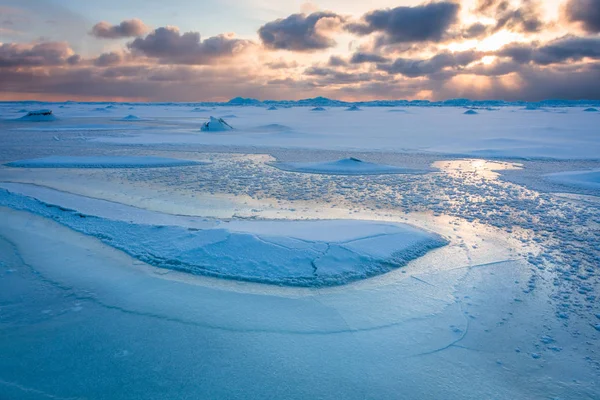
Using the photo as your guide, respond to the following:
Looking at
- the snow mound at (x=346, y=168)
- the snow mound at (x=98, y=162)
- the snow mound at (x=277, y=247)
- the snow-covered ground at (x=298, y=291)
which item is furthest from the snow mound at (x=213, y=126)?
the snow mound at (x=277, y=247)

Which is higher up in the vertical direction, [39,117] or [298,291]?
[39,117]

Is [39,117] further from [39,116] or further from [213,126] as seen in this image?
[213,126]

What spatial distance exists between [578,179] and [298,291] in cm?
670

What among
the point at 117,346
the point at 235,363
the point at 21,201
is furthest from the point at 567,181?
the point at 21,201

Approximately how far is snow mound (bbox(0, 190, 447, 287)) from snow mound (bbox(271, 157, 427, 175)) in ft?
12.2

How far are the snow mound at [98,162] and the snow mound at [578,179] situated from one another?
7.38m

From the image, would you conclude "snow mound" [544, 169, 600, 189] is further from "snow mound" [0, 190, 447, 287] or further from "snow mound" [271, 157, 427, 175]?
"snow mound" [0, 190, 447, 287]

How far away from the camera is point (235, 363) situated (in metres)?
2.28

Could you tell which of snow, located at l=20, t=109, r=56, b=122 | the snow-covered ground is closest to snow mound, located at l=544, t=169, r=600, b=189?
the snow-covered ground

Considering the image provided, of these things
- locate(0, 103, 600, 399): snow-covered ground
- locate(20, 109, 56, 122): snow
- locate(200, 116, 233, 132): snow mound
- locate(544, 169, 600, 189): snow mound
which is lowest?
locate(0, 103, 600, 399): snow-covered ground

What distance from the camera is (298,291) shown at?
317cm

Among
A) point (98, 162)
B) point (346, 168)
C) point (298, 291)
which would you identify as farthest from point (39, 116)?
point (298, 291)

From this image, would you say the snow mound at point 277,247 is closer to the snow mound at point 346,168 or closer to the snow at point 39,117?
the snow mound at point 346,168

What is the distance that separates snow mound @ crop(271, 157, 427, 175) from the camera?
8.16 metres
